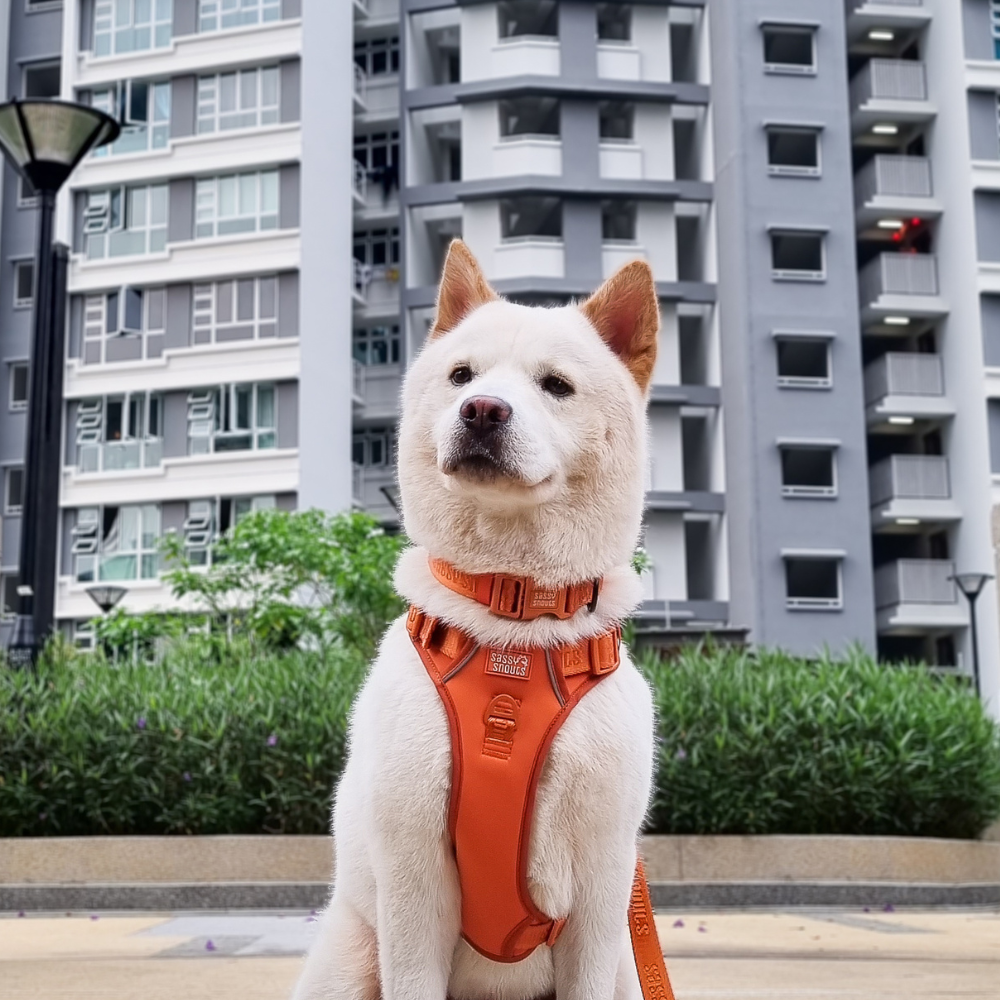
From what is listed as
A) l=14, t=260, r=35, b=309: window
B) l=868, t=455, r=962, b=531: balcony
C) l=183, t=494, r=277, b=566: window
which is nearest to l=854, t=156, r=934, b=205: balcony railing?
l=868, t=455, r=962, b=531: balcony

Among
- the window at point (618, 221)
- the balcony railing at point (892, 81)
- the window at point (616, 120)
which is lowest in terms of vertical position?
the window at point (618, 221)

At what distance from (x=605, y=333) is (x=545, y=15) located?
39879 millimetres

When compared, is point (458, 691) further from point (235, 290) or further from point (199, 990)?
point (235, 290)

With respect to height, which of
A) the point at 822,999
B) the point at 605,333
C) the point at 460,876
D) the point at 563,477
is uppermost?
the point at 605,333

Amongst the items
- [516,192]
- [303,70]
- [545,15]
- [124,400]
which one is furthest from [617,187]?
[124,400]

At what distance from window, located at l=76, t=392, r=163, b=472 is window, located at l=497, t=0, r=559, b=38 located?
14951mm

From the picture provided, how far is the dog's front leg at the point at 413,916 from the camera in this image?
262cm

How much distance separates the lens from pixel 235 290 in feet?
128

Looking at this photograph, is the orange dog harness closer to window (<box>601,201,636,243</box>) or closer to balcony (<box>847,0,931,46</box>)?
window (<box>601,201,636,243</box>)

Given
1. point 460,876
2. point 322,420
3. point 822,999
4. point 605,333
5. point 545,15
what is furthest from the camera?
point 545,15

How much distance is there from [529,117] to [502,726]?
39.4 m

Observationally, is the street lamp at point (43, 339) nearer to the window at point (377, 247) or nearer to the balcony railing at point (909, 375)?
the balcony railing at point (909, 375)

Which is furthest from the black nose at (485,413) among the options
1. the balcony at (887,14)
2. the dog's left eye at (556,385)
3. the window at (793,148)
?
the balcony at (887,14)

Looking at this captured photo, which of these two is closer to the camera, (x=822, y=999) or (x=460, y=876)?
(x=460, y=876)
